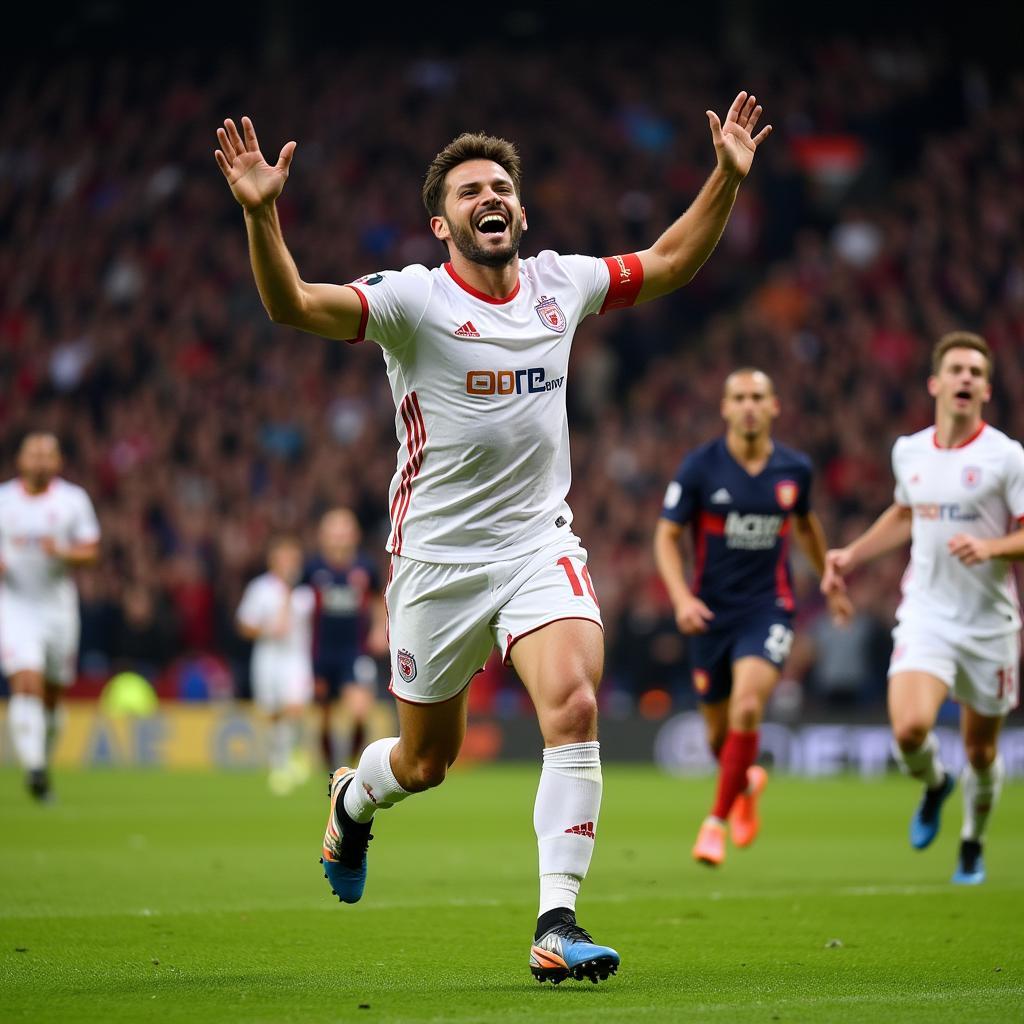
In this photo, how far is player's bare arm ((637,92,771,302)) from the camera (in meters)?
6.70

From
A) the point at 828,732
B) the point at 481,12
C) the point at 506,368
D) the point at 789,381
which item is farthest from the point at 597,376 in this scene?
the point at 506,368

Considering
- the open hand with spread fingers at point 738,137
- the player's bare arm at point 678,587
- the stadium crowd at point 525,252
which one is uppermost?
the stadium crowd at point 525,252

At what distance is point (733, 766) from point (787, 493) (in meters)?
1.76

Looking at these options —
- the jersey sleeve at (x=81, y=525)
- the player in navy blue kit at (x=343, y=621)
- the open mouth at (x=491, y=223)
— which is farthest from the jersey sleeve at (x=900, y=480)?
the player in navy blue kit at (x=343, y=621)

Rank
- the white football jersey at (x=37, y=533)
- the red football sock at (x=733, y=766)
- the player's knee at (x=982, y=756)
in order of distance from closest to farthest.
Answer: the player's knee at (x=982, y=756) < the red football sock at (x=733, y=766) < the white football jersey at (x=37, y=533)

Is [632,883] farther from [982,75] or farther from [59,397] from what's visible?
[982,75]

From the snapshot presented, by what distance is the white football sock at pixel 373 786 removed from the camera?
6.88 metres

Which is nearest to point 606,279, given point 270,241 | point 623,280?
point 623,280

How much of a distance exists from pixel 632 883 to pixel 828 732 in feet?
38.2

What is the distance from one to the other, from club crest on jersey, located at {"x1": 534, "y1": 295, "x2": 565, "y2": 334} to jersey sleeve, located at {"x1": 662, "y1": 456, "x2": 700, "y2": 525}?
466 centimetres

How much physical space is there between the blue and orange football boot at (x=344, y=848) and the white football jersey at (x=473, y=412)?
1.22 metres

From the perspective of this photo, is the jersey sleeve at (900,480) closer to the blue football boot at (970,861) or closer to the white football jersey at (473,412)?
the blue football boot at (970,861)

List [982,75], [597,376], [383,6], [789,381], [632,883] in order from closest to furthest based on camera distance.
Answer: [632,883], [789,381], [597,376], [982,75], [383,6]

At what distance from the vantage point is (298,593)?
69.5 feet
